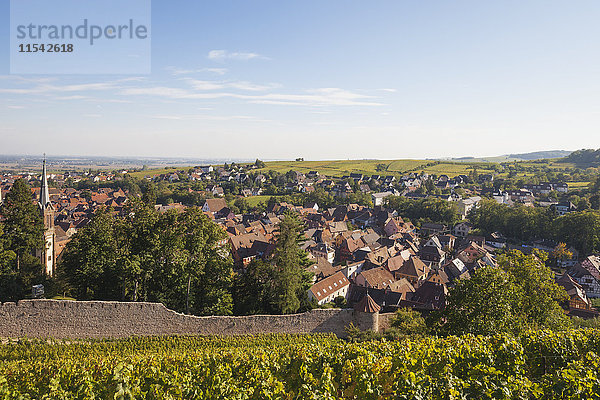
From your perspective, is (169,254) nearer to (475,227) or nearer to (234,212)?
(234,212)

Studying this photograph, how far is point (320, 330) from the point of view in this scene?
27250mm

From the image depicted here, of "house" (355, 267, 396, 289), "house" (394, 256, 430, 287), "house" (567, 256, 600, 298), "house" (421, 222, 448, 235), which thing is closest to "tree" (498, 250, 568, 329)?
"house" (355, 267, 396, 289)

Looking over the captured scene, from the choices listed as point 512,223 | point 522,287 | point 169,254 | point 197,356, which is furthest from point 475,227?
point 197,356

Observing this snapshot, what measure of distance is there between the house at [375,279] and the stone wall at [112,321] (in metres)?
24.6

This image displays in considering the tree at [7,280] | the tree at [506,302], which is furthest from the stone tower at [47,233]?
the tree at [506,302]

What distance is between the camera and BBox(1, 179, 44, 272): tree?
28719mm

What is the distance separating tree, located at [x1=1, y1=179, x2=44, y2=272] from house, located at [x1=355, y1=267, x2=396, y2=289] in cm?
3538

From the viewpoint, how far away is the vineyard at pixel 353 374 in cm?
1135

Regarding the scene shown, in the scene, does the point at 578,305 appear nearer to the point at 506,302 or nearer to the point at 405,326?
→ the point at 405,326

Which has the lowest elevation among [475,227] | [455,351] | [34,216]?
[475,227]

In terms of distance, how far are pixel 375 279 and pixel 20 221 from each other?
38899 millimetres

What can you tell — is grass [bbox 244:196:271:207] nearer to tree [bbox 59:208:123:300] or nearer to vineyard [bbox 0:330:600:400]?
tree [bbox 59:208:123:300]

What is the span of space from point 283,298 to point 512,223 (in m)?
76.2

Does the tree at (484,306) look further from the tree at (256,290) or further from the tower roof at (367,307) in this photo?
the tree at (256,290)
